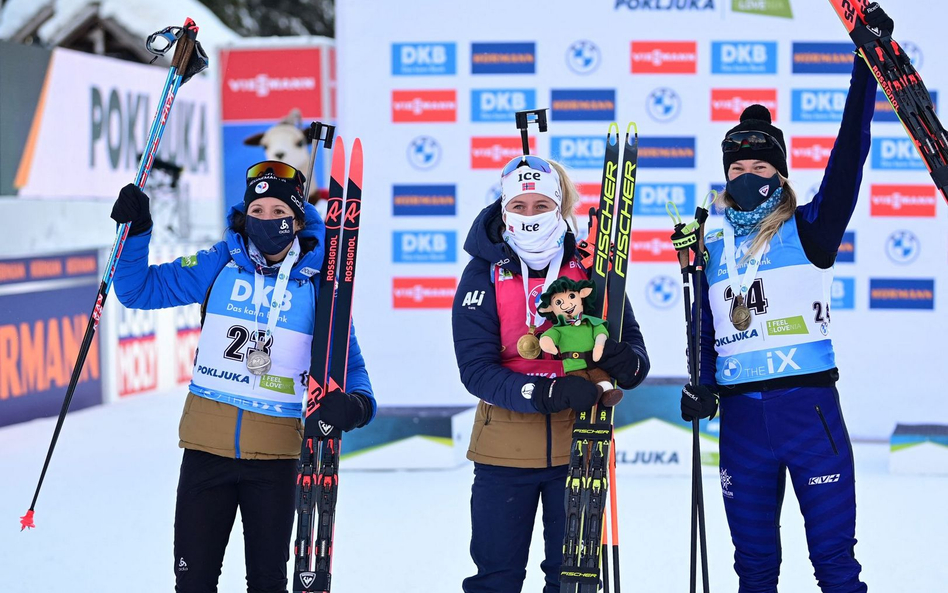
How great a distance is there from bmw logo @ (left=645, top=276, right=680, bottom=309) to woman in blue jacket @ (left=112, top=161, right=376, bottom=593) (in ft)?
14.0

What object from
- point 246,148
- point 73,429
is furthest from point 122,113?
point 73,429

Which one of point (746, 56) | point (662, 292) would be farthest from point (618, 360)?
point (746, 56)

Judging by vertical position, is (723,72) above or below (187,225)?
above

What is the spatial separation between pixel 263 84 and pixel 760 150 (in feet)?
25.6

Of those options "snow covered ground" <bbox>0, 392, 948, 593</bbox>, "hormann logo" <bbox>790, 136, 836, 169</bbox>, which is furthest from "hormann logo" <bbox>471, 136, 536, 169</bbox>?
A: "snow covered ground" <bbox>0, 392, 948, 593</bbox>

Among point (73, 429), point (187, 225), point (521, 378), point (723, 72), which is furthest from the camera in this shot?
point (187, 225)

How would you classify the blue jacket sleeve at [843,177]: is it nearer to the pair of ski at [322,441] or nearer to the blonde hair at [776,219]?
the blonde hair at [776,219]

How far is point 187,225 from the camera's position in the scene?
1197 cm

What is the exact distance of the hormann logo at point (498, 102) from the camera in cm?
687

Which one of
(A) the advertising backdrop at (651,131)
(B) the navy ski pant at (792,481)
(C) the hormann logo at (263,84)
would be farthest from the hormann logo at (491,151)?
(B) the navy ski pant at (792,481)

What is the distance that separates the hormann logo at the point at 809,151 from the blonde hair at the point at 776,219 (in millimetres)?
4199

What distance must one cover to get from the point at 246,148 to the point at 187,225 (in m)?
2.37

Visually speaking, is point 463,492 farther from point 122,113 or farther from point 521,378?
point 122,113

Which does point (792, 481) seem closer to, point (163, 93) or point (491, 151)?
point (163, 93)
